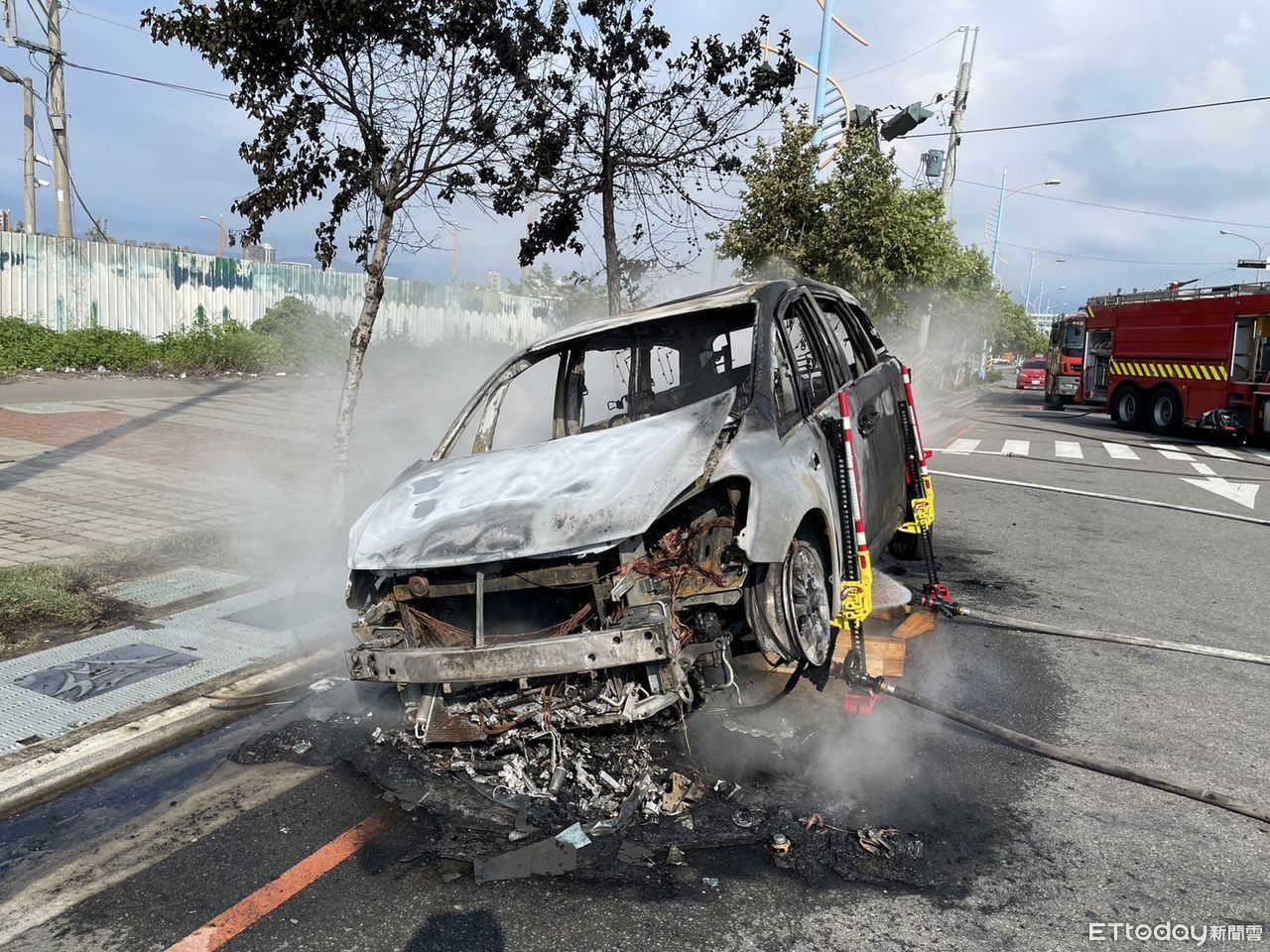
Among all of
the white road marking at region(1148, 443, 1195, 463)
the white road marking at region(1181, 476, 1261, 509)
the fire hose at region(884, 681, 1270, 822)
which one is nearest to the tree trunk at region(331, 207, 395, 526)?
the fire hose at region(884, 681, 1270, 822)

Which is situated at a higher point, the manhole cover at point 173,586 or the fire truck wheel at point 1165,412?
the fire truck wheel at point 1165,412

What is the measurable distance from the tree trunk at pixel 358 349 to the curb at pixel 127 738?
254 centimetres

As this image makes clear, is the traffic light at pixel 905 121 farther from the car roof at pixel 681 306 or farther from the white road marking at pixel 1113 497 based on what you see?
the car roof at pixel 681 306

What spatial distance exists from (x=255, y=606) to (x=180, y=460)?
4.97 m

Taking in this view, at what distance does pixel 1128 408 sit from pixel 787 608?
69.0 feet

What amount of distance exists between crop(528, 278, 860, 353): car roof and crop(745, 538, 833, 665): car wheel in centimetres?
139

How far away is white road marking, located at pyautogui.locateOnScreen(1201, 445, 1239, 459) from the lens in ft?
53.4

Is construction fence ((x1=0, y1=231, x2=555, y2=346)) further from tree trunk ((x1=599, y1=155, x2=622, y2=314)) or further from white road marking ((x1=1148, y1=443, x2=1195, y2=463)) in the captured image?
white road marking ((x1=1148, y1=443, x2=1195, y2=463))

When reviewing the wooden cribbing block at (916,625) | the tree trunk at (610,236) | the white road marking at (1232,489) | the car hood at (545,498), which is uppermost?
the tree trunk at (610,236)

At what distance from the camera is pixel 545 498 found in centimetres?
365

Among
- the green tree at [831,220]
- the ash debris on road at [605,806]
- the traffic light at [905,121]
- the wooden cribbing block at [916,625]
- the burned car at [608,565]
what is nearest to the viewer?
the ash debris on road at [605,806]

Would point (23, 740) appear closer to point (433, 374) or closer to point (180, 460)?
point (180, 460)

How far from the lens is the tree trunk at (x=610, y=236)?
28.9 feet

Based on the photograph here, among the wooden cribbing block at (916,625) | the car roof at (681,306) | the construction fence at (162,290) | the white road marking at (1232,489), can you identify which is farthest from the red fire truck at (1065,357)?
the car roof at (681,306)
